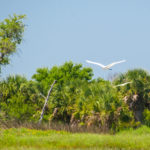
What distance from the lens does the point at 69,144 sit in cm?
2067

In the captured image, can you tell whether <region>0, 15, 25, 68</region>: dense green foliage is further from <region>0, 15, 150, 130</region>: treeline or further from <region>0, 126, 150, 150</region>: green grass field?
<region>0, 126, 150, 150</region>: green grass field

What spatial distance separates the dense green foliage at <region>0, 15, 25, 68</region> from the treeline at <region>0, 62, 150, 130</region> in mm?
5114

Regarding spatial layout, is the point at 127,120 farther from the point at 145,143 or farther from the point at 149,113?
the point at 145,143

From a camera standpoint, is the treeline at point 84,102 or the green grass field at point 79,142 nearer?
the green grass field at point 79,142

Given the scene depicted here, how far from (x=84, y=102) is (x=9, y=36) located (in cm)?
833

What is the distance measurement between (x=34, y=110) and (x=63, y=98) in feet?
10.2

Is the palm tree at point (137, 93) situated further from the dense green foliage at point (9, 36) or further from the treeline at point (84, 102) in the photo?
the dense green foliage at point (9, 36)

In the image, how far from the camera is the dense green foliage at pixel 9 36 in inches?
1195

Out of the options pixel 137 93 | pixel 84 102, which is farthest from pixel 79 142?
pixel 137 93

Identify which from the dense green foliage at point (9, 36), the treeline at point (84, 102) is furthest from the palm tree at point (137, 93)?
the dense green foliage at point (9, 36)

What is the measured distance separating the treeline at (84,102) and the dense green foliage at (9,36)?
Answer: 5.11 m

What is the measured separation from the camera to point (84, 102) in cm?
3284

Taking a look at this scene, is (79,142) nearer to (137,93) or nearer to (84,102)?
(84,102)

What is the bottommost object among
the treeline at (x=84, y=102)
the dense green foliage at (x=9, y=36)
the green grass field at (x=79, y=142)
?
the green grass field at (x=79, y=142)
